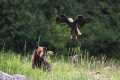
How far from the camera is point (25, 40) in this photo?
409 inches

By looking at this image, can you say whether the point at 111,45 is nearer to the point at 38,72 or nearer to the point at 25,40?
the point at 25,40

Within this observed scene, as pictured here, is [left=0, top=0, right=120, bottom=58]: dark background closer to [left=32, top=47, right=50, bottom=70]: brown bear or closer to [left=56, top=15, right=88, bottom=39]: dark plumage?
[left=56, top=15, right=88, bottom=39]: dark plumage

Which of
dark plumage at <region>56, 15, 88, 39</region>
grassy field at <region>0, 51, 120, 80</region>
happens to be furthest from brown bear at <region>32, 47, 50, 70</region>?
dark plumage at <region>56, 15, 88, 39</region>

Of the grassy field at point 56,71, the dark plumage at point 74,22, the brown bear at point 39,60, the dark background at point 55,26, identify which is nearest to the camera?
the grassy field at point 56,71

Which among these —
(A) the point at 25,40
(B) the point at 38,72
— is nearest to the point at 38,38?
(A) the point at 25,40

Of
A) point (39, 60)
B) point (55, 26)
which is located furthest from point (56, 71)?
point (55, 26)

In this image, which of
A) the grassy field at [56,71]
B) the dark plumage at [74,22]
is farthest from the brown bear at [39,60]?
the dark plumage at [74,22]

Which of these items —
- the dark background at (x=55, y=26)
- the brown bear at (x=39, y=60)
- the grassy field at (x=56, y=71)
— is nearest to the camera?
the grassy field at (x=56, y=71)

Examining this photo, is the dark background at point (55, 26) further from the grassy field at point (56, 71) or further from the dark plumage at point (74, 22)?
the grassy field at point (56, 71)

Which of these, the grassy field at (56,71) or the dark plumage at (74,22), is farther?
the dark plumage at (74,22)

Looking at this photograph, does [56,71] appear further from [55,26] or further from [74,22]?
[55,26]

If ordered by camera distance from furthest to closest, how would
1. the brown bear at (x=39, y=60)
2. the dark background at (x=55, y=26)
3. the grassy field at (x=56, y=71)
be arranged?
the dark background at (x=55, y=26)
the brown bear at (x=39, y=60)
the grassy field at (x=56, y=71)

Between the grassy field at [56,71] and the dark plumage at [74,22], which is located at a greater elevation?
Answer: the dark plumage at [74,22]

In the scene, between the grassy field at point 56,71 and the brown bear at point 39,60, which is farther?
the brown bear at point 39,60
